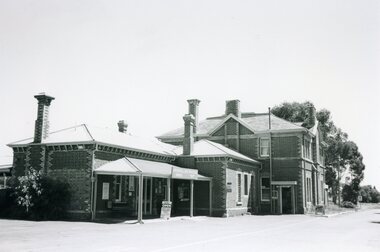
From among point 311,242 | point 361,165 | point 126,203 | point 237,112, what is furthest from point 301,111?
point 311,242

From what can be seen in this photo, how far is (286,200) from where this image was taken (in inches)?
1361

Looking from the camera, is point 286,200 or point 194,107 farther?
point 194,107

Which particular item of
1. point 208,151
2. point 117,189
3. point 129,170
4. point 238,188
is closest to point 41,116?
point 117,189

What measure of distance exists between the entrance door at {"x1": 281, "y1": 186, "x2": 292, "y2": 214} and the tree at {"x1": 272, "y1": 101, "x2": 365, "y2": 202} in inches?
867

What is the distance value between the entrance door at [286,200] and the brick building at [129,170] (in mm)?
4197

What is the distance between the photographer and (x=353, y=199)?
65.5m

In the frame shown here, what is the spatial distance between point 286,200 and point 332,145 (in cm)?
2723

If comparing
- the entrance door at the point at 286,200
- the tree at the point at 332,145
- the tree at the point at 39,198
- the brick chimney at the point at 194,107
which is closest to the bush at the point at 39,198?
the tree at the point at 39,198

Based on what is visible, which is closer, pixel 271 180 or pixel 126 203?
pixel 126 203

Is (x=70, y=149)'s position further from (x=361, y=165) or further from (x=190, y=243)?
(x=361, y=165)

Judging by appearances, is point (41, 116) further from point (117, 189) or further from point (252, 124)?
point (252, 124)

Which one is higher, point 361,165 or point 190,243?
point 361,165

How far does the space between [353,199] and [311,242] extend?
57.4 meters

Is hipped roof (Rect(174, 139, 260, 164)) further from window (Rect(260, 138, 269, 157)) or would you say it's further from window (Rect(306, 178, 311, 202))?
window (Rect(306, 178, 311, 202))
